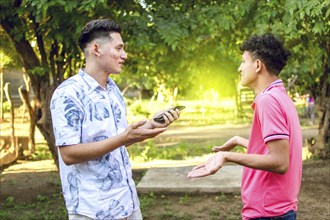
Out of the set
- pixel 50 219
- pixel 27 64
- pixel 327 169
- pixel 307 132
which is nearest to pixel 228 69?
pixel 307 132

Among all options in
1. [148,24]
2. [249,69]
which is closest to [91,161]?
[249,69]

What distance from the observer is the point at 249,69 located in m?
2.56

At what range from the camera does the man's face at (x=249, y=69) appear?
8.37ft

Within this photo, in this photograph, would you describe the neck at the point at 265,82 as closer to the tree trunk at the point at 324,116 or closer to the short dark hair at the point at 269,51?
the short dark hair at the point at 269,51

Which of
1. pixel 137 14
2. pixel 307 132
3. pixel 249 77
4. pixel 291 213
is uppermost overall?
pixel 137 14

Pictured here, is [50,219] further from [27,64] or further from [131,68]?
[131,68]

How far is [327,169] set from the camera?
8539 millimetres

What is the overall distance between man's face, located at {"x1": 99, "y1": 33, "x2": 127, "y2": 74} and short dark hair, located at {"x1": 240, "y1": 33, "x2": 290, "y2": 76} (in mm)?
665

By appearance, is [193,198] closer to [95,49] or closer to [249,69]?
[249,69]

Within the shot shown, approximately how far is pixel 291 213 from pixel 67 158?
113cm

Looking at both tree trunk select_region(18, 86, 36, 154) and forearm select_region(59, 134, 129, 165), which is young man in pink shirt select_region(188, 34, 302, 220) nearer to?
forearm select_region(59, 134, 129, 165)

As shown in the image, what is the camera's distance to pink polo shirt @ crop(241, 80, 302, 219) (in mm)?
2346

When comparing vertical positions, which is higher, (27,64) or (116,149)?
(27,64)

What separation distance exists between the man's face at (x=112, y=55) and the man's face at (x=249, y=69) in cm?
62
